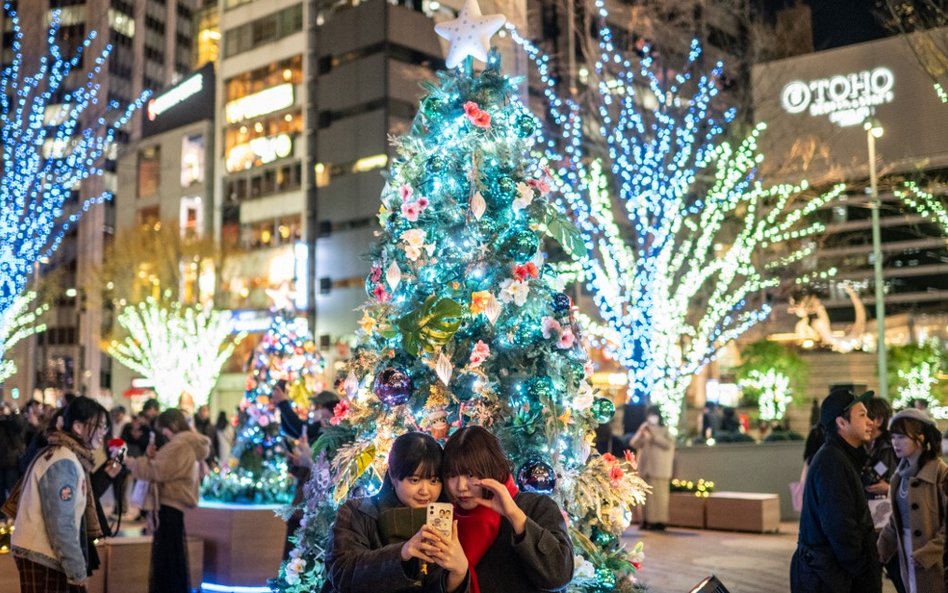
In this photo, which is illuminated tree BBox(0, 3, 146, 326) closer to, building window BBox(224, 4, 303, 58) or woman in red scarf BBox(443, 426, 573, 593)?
woman in red scarf BBox(443, 426, 573, 593)

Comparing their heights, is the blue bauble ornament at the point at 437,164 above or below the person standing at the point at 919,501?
above

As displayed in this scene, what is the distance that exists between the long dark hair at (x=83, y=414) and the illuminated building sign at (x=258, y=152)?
122 ft

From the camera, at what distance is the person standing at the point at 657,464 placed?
1305cm

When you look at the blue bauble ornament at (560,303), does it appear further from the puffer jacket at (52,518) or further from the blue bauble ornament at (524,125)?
the puffer jacket at (52,518)

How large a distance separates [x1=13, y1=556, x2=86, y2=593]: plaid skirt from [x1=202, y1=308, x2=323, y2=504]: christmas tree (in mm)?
3520

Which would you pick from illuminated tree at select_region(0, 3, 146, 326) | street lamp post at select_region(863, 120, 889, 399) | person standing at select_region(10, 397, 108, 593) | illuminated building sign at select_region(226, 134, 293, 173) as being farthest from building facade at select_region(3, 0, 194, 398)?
person standing at select_region(10, 397, 108, 593)

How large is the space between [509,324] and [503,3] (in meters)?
11.8

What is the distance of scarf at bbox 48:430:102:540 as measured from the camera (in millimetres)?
4812

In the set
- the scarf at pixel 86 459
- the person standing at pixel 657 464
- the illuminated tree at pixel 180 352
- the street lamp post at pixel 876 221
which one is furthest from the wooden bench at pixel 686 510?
the illuminated tree at pixel 180 352

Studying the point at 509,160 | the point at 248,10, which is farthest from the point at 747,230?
the point at 248,10

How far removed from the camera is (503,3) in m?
16.0

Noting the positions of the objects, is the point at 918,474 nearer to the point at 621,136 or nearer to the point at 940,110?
the point at 621,136

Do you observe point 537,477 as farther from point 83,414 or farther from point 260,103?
point 260,103

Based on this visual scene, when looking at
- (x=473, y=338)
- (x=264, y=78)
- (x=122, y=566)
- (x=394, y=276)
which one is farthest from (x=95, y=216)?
(x=473, y=338)
